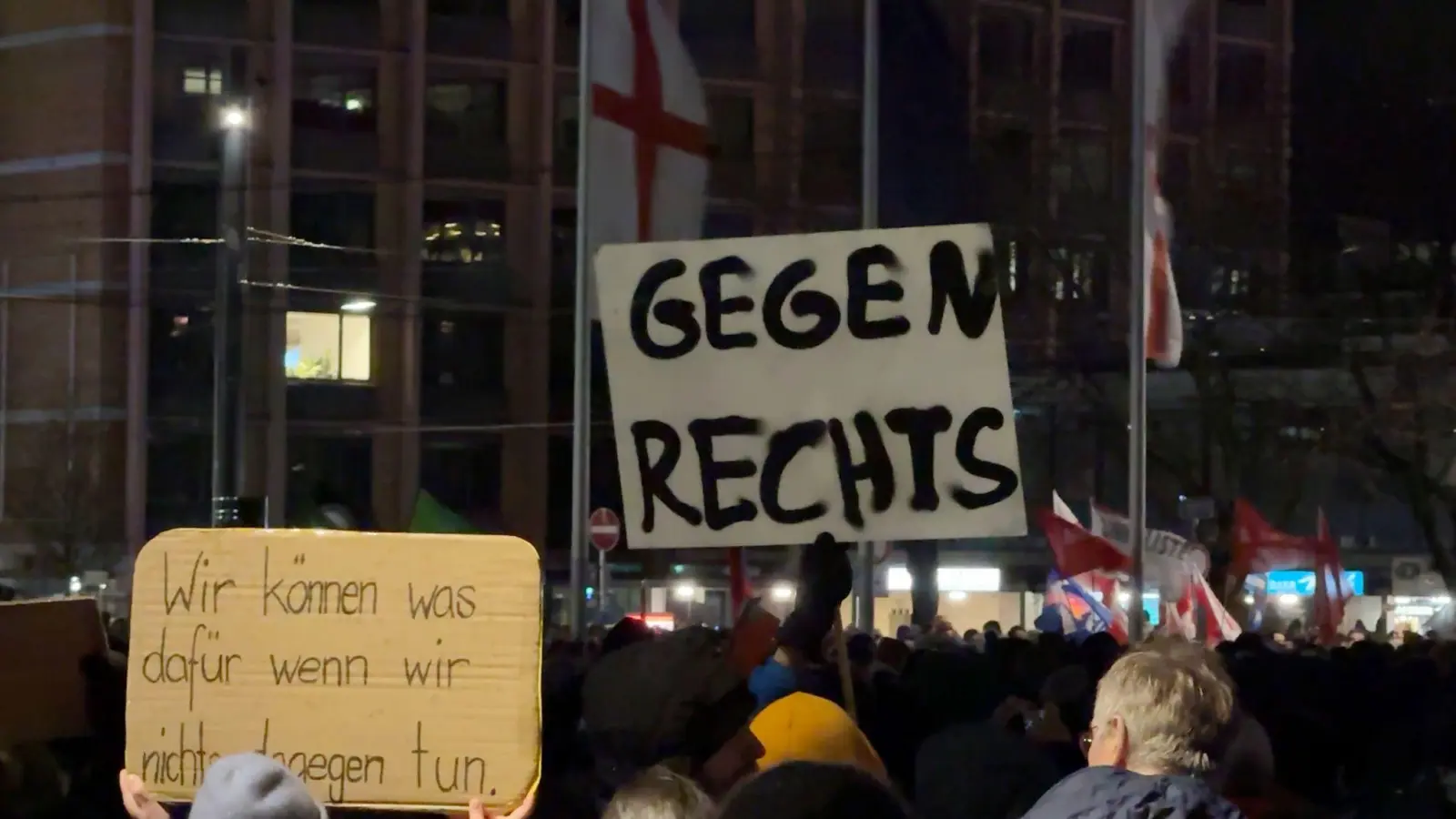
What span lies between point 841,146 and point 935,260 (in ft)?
120

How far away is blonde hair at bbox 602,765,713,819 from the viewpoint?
3285 mm

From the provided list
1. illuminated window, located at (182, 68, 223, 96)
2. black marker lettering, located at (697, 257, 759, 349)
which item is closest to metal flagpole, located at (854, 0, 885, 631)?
black marker lettering, located at (697, 257, 759, 349)

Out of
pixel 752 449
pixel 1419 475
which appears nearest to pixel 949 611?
pixel 1419 475

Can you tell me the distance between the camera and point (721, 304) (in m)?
5.98

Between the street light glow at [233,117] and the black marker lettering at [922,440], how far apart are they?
1309cm

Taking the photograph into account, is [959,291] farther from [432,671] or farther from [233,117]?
[233,117]

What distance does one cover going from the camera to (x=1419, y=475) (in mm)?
23375

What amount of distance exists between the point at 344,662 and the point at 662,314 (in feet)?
7.99

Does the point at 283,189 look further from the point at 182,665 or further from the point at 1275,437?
the point at 182,665

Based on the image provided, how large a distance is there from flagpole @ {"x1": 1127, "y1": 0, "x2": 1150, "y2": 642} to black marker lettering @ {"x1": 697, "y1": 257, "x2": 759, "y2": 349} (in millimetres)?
4858

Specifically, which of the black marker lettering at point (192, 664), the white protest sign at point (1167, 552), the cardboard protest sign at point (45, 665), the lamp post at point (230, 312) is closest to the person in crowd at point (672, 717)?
the black marker lettering at point (192, 664)

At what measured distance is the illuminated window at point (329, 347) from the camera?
40688 millimetres

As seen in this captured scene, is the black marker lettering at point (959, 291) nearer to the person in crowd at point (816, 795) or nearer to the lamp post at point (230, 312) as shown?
the person in crowd at point (816, 795)

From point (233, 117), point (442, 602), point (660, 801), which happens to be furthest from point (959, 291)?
point (233, 117)
